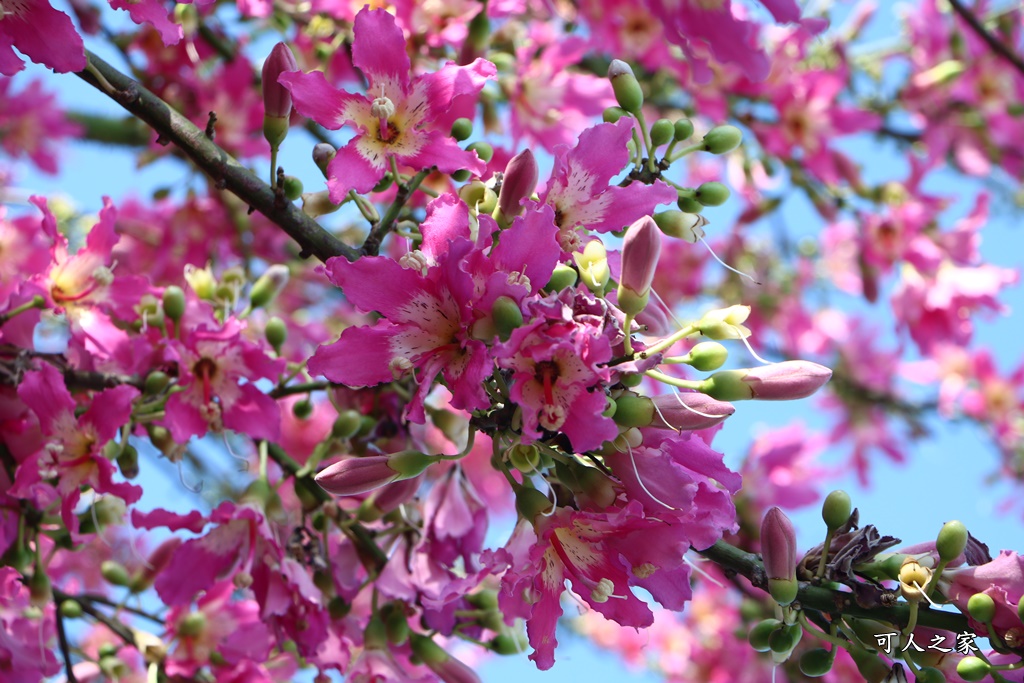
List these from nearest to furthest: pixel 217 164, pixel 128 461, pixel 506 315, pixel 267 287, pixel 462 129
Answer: pixel 506 315, pixel 217 164, pixel 462 129, pixel 128 461, pixel 267 287

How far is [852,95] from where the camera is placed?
3516mm

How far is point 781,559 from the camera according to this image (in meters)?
1.19

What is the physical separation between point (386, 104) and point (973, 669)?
3.32 feet

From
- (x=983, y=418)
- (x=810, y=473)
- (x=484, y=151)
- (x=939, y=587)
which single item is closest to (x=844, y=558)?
(x=939, y=587)

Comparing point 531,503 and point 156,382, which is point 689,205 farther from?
point 156,382

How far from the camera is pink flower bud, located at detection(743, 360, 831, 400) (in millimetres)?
1134

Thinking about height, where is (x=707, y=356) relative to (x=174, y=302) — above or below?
below

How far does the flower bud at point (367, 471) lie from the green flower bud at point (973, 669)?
25.9 inches

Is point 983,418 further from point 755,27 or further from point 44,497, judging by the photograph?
point 44,497

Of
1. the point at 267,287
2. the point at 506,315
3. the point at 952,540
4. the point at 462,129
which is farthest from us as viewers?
the point at 267,287

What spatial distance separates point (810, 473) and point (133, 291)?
2853 millimetres

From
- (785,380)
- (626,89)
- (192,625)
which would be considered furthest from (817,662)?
(192,625)

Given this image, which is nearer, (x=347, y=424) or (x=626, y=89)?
(x=626, y=89)

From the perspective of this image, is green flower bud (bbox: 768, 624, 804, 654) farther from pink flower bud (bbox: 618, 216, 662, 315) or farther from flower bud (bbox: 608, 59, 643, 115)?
flower bud (bbox: 608, 59, 643, 115)
